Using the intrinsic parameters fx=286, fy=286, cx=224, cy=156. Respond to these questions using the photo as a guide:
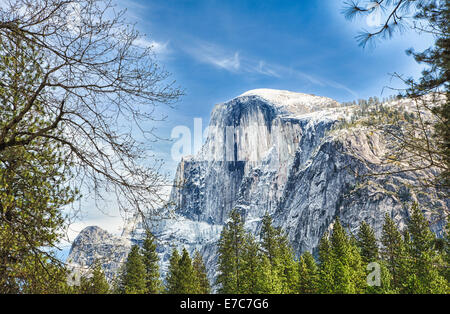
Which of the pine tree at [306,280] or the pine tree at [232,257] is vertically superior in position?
the pine tree at [232,257]

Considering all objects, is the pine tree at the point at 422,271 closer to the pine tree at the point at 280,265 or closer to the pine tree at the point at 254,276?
the pine tree at the point at 280,265

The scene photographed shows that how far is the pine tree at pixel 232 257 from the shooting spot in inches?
1045

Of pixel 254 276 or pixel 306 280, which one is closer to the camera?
pixel 254 276

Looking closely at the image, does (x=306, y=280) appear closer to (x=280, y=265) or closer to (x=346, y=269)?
(x=280, y=265)

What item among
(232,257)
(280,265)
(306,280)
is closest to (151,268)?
(232,257)

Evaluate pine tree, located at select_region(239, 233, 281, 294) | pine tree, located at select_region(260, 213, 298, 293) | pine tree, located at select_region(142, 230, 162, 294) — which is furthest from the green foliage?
pine tree, located at select_region(260, 213, 298, 293)

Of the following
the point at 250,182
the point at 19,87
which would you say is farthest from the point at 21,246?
Answer: the point at 250,182

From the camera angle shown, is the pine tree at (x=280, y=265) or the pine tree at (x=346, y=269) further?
the pine tree at (x=280, y=265)

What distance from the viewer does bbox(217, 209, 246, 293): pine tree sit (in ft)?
87.1

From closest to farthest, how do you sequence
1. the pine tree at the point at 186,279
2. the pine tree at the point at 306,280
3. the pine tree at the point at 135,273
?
the pine tree at the point at 186,279, the pine tree at the point at 135,273, the pine tree at the point at 306,280

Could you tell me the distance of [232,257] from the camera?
28328 millimetres

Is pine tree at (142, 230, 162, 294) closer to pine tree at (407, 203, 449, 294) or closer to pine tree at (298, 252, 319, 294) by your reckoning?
pine tree at (298, 252, 319, 294)

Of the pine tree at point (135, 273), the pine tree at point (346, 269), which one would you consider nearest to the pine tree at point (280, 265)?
the pine tree at point (346, 269)
